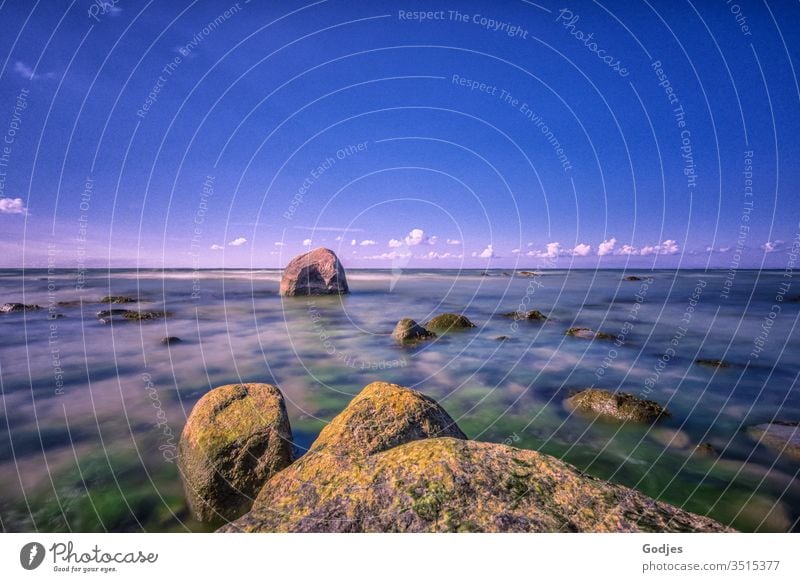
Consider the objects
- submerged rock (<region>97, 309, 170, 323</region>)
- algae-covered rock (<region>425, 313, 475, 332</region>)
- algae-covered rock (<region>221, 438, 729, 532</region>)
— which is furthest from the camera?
submerged rock (<region>97, 309, 170, 323</region>)

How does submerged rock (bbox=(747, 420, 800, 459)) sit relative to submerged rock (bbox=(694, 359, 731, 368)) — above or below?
below

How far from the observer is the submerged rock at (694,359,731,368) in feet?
32.9

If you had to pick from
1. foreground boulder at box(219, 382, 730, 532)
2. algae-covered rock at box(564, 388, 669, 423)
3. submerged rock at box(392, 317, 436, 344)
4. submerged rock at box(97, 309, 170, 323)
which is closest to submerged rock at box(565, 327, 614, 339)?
submerged rock at box(392, 317, 436, 344)

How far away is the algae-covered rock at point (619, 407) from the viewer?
6.64 m

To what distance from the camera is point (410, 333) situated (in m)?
12.5

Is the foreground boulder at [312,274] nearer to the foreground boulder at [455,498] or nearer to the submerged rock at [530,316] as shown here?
the submerged rock at [530,316]

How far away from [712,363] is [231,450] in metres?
12.2

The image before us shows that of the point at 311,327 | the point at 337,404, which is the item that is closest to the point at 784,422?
the point at 337,404

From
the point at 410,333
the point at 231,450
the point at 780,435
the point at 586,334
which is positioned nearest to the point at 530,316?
the point at 586,334

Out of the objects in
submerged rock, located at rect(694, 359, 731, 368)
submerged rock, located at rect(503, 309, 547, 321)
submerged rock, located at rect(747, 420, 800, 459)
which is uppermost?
submerged rock, located at rect(503, 309, 547, 321)

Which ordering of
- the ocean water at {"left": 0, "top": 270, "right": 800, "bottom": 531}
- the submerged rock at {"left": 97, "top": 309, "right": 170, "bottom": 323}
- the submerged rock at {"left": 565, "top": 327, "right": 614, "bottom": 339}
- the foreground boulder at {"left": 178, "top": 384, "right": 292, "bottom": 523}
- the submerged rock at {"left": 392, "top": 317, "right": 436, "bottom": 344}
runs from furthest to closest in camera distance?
the submerged rock at {"left": 97, "top": 309, "right": 170, "bottom": 323}, the submerged rock at {"left": 565, "top": 327, "right": 614, "bottom": 339}, the submerged rock at {"left": 392, "top": 317, "right": 436, "bottom": 344}, the ocean water at {"left": 0, "top": 270, "right": 800, "bottom": 531}, the foreground boulder at {"left": 178, "top": 384, "right": 292, "bottom": 523}

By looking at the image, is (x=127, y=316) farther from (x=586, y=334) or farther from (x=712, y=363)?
(x=712, y=363)

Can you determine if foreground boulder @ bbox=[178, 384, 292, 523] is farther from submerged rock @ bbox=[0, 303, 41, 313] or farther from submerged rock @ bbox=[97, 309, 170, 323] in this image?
submerged rock @ bbox=[0, 303, 41, 313]

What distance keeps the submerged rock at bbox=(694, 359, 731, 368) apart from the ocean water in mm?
349
